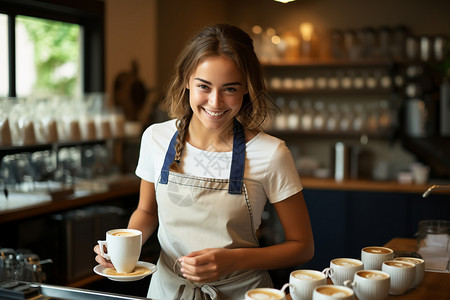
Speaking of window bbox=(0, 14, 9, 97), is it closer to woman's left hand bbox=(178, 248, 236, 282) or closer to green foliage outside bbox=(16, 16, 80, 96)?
green foliage outside bbox=(16, 16, 80, 96)

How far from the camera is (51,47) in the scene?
410cm

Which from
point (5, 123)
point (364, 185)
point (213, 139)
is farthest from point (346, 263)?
point (364, 185)

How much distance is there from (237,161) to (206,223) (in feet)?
0.70

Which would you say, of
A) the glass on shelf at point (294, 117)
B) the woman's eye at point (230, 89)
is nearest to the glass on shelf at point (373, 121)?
the glass on shelf at point (294, 117)

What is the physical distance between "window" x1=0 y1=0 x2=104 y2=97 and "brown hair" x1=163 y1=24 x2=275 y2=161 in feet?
7.38

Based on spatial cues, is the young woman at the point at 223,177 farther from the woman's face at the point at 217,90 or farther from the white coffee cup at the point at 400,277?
the white coffee cup at the point at 400,277

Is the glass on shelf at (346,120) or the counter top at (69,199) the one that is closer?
the counter top at (69,199)

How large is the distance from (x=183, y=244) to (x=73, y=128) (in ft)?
7.45

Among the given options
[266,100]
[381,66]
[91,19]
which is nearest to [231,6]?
[381,66]

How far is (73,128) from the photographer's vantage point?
12.3 feet

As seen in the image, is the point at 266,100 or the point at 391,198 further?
the point at 391,198

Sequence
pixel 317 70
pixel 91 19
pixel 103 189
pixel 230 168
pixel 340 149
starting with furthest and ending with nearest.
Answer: pixel 317 70
pixel 340 149
pixel 91 19
pixel 103 189
pixel 230 168

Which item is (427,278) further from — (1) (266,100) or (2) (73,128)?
(2) (73,128)

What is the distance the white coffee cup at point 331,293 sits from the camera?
1.23 m
